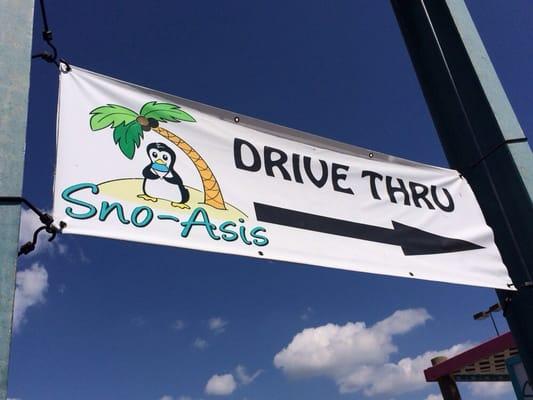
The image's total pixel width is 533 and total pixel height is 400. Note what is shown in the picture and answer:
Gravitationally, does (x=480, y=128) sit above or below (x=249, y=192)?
above

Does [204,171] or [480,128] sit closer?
[204,171]

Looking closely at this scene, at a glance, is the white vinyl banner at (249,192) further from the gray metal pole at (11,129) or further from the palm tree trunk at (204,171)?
the gray metal pole at (11,129)

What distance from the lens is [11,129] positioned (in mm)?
1627

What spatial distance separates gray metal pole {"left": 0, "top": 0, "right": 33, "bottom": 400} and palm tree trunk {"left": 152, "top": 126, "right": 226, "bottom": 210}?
60 cm

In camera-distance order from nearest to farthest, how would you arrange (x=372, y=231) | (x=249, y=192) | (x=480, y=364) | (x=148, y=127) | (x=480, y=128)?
1. (x=148, y=127)
2. (x=249, y=192)
3. (x=372, y=231)
4. (x=480, y=128)
5. (x=480, y=364)

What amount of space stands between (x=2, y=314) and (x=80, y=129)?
806 millimetres

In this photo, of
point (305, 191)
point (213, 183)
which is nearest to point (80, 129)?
point (213, 183)

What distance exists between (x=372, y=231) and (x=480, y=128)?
39.0 inches

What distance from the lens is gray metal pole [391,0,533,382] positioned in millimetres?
2711

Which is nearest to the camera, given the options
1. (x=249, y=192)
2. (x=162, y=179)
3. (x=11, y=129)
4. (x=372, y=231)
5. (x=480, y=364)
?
(x=11, y=129)

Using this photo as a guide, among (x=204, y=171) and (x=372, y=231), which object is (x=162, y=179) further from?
(x=372, y=231)

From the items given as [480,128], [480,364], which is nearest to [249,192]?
[480,128]

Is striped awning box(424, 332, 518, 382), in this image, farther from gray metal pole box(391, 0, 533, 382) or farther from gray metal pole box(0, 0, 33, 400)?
gray metal pole box(0, 0, 33, 400)

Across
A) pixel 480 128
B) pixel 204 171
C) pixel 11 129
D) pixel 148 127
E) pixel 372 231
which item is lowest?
pixel 372 231
